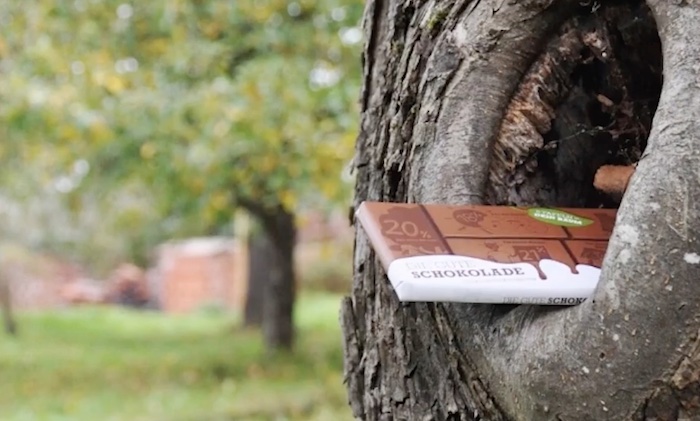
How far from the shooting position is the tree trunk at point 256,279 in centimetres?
1103

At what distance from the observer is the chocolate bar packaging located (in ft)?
3.68

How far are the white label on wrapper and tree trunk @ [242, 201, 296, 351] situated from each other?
7.66 m

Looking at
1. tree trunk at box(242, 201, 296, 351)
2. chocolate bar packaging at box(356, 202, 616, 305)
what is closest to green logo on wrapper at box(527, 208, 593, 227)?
chocolate bar packaging at box(356, 202, 616, 305)

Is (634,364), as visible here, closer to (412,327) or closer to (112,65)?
(412,327)

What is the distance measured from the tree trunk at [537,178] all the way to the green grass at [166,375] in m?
4.43

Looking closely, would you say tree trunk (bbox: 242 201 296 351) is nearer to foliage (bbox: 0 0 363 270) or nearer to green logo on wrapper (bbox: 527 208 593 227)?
foliage (bbox: 0 0 363 270)

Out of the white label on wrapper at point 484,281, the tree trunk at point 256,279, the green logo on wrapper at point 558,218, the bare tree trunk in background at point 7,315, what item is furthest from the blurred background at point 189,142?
the white label on wrapper at point 484,281

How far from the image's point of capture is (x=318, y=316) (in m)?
13.5

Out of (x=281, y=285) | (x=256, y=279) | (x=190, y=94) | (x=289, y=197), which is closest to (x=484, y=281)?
(x=190, y=94)

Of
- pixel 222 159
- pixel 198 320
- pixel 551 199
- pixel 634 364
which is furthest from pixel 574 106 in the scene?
pixel 198 320

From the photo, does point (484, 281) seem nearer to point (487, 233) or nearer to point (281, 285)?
point (487, 233)

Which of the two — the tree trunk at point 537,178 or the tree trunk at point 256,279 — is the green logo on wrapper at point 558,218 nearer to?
the tree trunk at point 537,178

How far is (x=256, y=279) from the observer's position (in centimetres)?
1130

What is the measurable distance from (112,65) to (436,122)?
16.9ft
